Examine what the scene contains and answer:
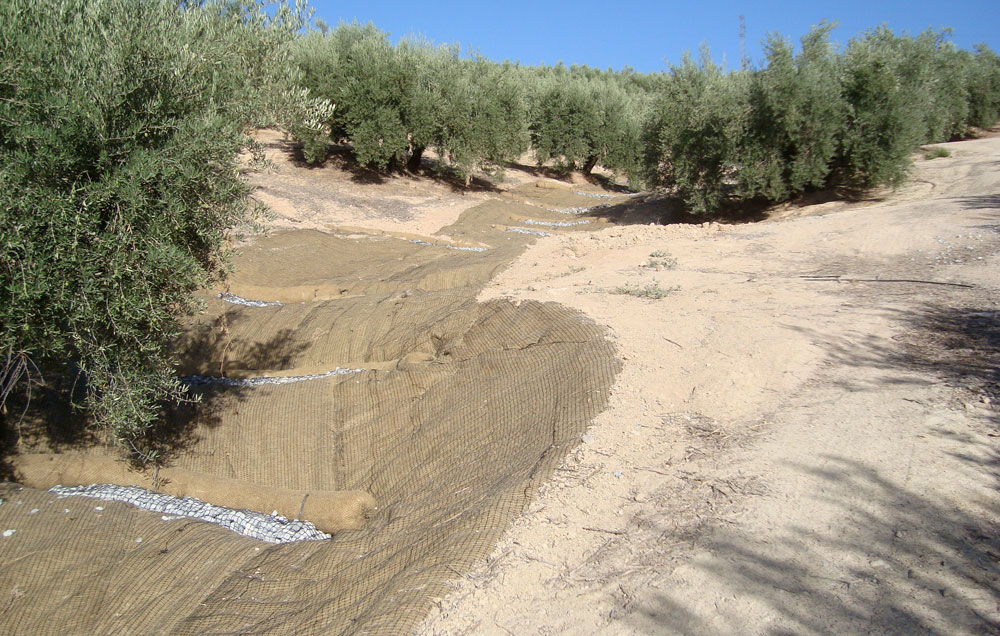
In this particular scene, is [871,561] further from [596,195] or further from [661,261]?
[596,195]

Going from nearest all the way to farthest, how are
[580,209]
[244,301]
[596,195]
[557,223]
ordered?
[244,301] → [557,223] → [580,209] → [596,195]

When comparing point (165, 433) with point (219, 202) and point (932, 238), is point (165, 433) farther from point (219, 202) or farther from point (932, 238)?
point (932, 238)

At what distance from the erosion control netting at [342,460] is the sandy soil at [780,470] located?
439 millimetres

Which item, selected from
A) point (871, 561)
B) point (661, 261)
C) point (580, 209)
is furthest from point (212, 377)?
point (580, 209)

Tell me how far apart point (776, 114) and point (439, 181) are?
13.7 metres

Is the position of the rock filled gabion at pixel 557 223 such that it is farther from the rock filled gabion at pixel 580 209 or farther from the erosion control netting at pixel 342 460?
the erosion control netting at pixel 342 460

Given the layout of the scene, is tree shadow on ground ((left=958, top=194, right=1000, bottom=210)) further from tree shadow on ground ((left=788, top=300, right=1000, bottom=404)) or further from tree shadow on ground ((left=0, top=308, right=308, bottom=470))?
tree shadow on ground ((left=0, top=308, right=308, bottom=470))

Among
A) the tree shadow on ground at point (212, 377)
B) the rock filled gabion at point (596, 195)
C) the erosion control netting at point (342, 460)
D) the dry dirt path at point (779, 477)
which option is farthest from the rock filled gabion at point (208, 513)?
the rock filled gabion at point (596, 195)

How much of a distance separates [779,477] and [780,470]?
0.10m

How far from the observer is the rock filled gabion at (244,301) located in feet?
39.4

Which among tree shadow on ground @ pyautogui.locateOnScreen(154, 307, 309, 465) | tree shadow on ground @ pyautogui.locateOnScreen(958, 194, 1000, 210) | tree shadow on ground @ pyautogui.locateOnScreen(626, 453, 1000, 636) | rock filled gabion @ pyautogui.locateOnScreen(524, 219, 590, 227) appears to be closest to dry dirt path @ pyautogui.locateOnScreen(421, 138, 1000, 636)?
tree shadow on ground @ pyautogui.locateOnScreen(626, 453, 1000, 636)

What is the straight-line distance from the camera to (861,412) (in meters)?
5.19

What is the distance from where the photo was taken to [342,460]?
7293mm

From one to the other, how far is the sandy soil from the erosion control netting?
0.44m
